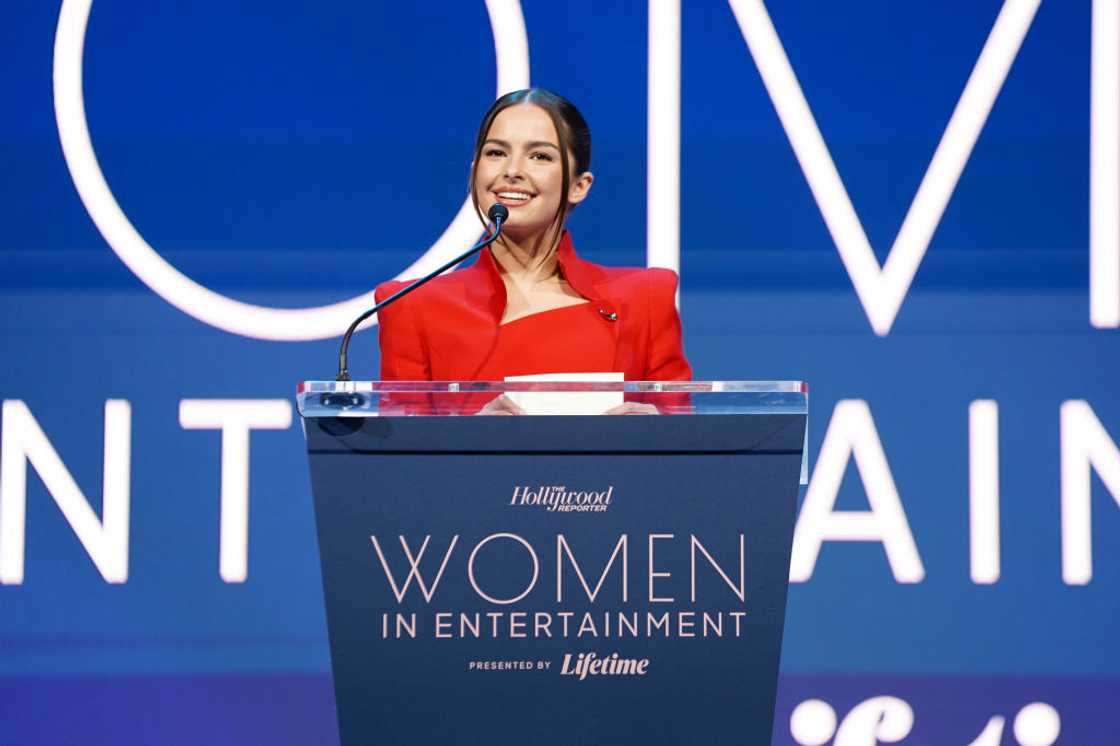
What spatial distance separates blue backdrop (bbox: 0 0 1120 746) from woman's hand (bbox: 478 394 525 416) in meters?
1.93

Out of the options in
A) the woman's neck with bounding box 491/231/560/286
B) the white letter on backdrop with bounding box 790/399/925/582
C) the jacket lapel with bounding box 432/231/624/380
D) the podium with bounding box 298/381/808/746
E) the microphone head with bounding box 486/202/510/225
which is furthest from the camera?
the white letter on backdrop with bounding box 790/399/925/582

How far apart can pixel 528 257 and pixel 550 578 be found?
1119 mm

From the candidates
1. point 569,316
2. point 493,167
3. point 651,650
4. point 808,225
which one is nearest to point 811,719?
point 808,225

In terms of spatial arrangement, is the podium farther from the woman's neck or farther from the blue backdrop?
the blue backdrop

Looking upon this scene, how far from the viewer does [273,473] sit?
320 cm

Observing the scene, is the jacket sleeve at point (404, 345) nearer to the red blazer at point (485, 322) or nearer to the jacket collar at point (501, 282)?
the red blazer at point (485, 322)

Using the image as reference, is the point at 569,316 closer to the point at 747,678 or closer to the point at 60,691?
A: the point at 747,678

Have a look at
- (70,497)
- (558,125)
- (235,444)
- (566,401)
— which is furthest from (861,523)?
(566,401)

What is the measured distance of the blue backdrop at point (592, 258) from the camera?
316 centimetres

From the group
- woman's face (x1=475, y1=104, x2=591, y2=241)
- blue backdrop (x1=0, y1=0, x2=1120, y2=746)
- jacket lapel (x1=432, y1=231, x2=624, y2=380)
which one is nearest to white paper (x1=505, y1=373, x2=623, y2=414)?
jacket lapel (x1=432, y1=231, x2=624, y2=380)

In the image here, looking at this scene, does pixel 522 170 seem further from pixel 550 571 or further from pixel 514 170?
pixel 550 571

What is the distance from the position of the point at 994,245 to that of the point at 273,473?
1.85 meters

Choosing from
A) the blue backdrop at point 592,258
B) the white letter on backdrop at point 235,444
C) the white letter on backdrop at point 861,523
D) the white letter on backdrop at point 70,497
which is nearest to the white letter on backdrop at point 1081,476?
the blue backdrop at point 592,258

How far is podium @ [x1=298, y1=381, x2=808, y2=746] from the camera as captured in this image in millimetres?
1241
